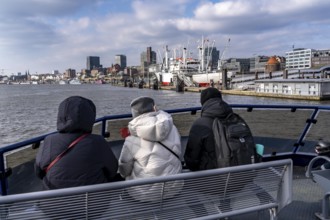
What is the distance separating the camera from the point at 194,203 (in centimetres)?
267

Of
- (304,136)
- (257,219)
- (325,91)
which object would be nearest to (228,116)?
(257,219)

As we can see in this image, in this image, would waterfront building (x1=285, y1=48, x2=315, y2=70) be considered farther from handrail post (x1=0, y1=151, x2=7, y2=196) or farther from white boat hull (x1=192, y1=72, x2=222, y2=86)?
handrail post (x1=0, y1=151, x2=7, y2=196)

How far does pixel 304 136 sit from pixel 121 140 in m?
2.90

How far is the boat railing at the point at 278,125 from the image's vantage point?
468cm

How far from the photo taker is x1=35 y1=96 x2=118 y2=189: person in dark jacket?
Answer: 7.65 ft

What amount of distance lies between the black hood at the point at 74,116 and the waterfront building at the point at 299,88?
4290 cm

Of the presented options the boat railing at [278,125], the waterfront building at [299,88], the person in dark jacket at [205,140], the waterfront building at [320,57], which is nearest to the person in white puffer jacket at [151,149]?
the person in dark jacket at [205,140]

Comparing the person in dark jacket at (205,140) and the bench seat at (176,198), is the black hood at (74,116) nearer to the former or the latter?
the bench seat at (176,198)

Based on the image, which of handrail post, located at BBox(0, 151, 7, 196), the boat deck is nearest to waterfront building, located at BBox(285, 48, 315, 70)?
the boat deck

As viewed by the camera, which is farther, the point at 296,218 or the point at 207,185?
the point at 296,218

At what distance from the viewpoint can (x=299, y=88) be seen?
4412 centimetres

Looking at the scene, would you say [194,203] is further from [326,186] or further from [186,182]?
[326,186]

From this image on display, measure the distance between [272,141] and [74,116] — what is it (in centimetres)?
397

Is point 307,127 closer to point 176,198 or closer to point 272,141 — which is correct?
point 272,141
